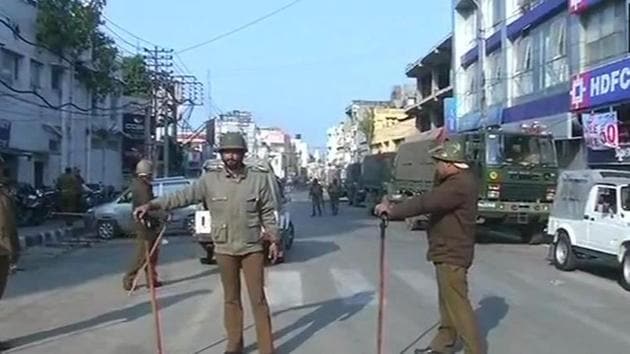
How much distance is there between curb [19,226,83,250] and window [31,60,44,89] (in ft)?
34.2

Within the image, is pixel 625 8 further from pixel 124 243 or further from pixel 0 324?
pixel 0 324

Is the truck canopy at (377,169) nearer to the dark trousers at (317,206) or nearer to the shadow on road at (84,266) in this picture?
the dark trousers at (317,206)

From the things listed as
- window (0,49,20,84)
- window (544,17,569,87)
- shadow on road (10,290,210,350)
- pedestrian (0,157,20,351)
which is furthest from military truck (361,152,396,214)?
pedestrian (0,157,20,351)

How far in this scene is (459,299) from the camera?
7.64 m

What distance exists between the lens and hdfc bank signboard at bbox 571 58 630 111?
23688 millimetres

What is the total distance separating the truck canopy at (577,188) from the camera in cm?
1600

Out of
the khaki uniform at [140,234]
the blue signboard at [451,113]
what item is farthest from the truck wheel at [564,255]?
the blue signboard at [451,113]

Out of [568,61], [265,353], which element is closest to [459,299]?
[265,353]

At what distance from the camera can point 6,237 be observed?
8.72m

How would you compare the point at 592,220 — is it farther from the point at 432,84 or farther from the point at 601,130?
the point at 432,84

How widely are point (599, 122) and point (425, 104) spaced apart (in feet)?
112

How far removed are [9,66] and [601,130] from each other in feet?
65.6

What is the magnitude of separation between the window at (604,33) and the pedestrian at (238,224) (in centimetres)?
1983

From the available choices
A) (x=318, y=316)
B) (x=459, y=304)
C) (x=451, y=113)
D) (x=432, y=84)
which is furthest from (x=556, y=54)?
(x=432, y=84)
